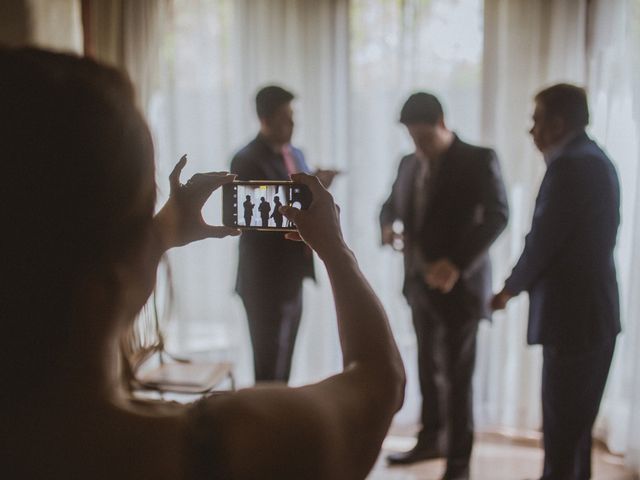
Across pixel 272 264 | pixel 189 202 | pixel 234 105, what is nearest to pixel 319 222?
pixel 189 202

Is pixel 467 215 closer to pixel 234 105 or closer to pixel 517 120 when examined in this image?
pixel 517 120

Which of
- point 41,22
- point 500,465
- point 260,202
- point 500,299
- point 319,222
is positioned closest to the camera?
point 319,222

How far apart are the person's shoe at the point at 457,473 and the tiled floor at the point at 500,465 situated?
0.12 m

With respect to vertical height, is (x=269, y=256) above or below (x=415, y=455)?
above

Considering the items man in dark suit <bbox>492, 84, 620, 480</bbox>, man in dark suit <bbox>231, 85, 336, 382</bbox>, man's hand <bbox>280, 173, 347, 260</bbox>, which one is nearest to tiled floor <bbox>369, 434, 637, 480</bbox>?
man in dark suit <bbox>492, 84, 620, 480</bbox>

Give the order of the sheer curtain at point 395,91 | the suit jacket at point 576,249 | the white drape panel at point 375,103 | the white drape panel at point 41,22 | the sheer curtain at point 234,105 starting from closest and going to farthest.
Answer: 1. the suit jacket at point 576,249
2. the white drape panel at point 41,22
3. the white drape panel at point 375,103
4. the sheer curtain at point 395,91
5. the sheer curtain at point 234,105

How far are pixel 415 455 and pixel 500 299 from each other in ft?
2.73

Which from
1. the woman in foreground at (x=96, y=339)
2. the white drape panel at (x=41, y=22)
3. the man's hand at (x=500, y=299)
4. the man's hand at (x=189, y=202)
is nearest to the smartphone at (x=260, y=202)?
the man's hand at (x=189, y=202)

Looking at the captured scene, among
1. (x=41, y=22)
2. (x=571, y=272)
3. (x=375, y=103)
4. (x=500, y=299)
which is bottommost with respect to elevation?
(x=500, y=299)

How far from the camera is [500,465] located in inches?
90.5

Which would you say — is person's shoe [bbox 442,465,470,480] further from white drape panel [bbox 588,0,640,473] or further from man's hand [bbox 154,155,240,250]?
man's hand [bbox 154,155,240,250]

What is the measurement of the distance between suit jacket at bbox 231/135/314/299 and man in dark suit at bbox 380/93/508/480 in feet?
1.44

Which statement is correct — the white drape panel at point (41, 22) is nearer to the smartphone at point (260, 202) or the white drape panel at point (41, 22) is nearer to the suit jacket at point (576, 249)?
the smartphone at point (260, 202)

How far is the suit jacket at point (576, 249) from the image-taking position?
5.55 ft
